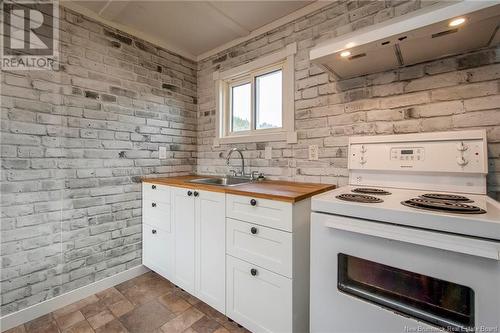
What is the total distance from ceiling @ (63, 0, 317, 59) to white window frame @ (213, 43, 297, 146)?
0.30m

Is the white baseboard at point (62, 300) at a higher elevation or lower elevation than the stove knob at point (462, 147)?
lower

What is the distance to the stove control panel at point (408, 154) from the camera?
50.8 inches

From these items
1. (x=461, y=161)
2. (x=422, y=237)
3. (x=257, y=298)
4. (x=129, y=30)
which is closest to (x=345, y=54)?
(x=461, y=161)

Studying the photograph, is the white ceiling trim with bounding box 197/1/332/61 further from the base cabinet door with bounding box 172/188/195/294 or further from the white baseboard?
the white baseboard

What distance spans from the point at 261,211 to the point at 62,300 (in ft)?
5.65

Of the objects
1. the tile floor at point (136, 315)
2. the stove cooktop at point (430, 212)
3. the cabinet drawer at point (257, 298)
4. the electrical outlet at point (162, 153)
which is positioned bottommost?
the tile floor at point (136, 315)

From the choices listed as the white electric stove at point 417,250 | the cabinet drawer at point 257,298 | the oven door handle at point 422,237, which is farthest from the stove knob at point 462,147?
the cabinet drawer at point 257,298

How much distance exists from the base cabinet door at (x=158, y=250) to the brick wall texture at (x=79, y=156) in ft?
0.31

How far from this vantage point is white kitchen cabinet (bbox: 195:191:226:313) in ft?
4.89

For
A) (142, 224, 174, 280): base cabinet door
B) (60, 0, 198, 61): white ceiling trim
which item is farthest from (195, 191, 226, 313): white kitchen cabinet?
(60, 0, 198, 61): white ceiling trim

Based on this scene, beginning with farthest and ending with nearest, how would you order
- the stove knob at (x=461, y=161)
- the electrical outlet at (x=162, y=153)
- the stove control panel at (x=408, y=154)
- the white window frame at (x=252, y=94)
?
the electrical outlet at (x=162, y=153), the white window frame at (x=252, y=94), the stove control panel at (x=408, y=154), the stove knob at (x=461, y=161)

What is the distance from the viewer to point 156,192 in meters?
2.01

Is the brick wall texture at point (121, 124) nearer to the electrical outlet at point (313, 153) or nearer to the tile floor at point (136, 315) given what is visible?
→ the electrical outlet at point (313, 153)

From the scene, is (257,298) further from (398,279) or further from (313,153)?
(313,153)
